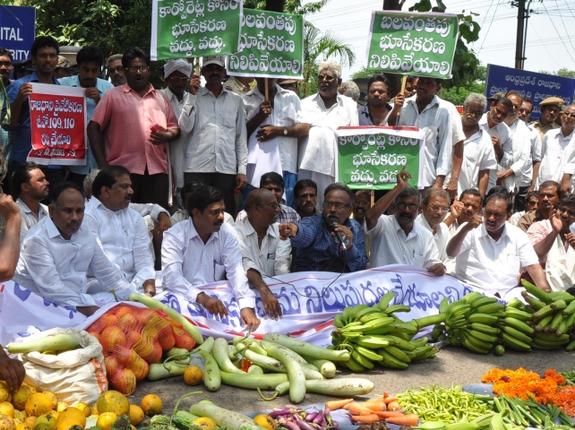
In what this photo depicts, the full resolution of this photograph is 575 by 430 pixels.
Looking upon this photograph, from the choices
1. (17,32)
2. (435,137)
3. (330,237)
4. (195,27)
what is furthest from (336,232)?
(17,32)

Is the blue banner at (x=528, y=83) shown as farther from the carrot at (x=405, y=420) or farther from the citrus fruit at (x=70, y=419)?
the citrus fruit at (x=70, y=419)

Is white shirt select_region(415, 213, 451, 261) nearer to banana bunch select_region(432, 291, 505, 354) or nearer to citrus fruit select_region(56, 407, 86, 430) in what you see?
banana bunch select_region(432, 291, 505, 354)

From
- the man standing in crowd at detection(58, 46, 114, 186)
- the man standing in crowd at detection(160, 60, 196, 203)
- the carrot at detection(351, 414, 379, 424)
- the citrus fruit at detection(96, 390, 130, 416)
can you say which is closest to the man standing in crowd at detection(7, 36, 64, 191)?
the man standing in crowd at detection(58, 46, 114, 186)

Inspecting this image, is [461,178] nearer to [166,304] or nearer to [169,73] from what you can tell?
[169,73]

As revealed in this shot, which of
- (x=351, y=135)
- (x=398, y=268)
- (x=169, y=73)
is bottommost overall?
(x=398, y=268)

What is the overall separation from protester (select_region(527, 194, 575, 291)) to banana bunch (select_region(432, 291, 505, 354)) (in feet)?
4.42

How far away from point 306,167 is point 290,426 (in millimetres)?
4172

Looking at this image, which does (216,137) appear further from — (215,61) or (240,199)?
(240,199)

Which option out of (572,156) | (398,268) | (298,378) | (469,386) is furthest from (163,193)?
(572,156)

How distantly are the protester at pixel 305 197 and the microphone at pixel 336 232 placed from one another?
0.63 metres

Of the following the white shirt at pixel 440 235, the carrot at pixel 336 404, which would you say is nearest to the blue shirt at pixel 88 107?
the white shirt at pixel 440 235

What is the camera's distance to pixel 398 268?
767 centimetres

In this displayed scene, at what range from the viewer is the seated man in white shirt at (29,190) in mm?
6879

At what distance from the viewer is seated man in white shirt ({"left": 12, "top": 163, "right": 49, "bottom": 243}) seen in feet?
22.6
